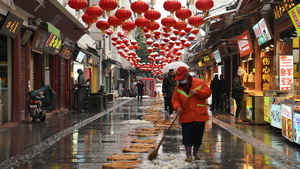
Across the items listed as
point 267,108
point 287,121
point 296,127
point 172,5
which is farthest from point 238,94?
point 296,127

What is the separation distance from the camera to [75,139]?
31.8ft

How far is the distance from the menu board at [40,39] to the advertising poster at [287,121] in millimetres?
11127

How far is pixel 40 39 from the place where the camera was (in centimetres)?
1700

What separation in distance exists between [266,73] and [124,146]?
940cm

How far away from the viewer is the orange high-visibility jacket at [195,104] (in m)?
6.76

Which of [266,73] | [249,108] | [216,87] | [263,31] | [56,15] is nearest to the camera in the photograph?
[249,108]

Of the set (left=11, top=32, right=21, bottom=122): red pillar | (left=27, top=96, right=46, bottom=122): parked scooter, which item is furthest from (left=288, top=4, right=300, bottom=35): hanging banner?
(left=11, top=32, right=21, bottom=122): red pillar

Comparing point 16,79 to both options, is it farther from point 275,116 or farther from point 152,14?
point 275,116

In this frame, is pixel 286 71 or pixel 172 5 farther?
pixel 286 71

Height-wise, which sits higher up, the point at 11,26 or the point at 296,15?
the point at 11,26

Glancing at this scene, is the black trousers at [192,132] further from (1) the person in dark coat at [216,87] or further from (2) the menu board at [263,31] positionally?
(1) the person in dark coat at [216,87]

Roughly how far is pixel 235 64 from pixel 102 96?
817 cm

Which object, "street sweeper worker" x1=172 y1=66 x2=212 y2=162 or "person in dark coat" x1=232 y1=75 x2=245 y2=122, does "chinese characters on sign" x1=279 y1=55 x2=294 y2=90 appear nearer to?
"person in dark coat" x1=232 y1=75 x2=245 y2=122

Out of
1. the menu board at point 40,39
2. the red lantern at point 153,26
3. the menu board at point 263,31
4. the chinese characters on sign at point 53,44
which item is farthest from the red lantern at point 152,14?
the chinese characters on sign at point 53,44
